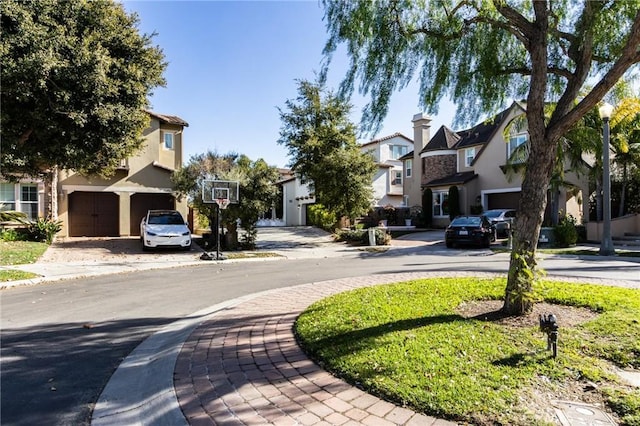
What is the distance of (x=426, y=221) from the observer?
3195cm

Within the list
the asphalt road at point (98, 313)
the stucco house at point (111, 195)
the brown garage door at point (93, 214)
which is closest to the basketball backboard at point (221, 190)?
the asphalt road at point (98, 313)

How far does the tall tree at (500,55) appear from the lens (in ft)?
17.2

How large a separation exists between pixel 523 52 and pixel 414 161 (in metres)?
29.0

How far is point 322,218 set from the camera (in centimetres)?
2906

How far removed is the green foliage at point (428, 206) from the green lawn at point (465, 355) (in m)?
25.9

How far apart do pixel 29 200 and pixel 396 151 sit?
30946mm

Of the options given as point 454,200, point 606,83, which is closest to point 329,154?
point 454,200

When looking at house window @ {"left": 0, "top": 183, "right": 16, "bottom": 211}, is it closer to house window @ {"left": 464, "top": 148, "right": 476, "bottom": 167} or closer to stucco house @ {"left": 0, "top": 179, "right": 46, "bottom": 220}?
stucco house @ {"left": 0, "top": 179, "right": 46, "bottom": 220}

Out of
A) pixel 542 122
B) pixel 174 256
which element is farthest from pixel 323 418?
pixel 174 256

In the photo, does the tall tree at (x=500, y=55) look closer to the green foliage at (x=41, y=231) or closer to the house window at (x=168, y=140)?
the green foliage at (x=41, y=231)

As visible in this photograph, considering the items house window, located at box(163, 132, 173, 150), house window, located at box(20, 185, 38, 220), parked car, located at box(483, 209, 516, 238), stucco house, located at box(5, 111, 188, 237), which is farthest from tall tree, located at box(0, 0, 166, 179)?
parked car, located at box(483, 209, 516, 238)

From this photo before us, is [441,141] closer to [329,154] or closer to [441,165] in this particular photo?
[441,165]

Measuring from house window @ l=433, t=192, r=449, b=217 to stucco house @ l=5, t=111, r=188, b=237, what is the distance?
18748 millimetres

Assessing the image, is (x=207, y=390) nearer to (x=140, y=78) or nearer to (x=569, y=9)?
(x=569, y=9)
